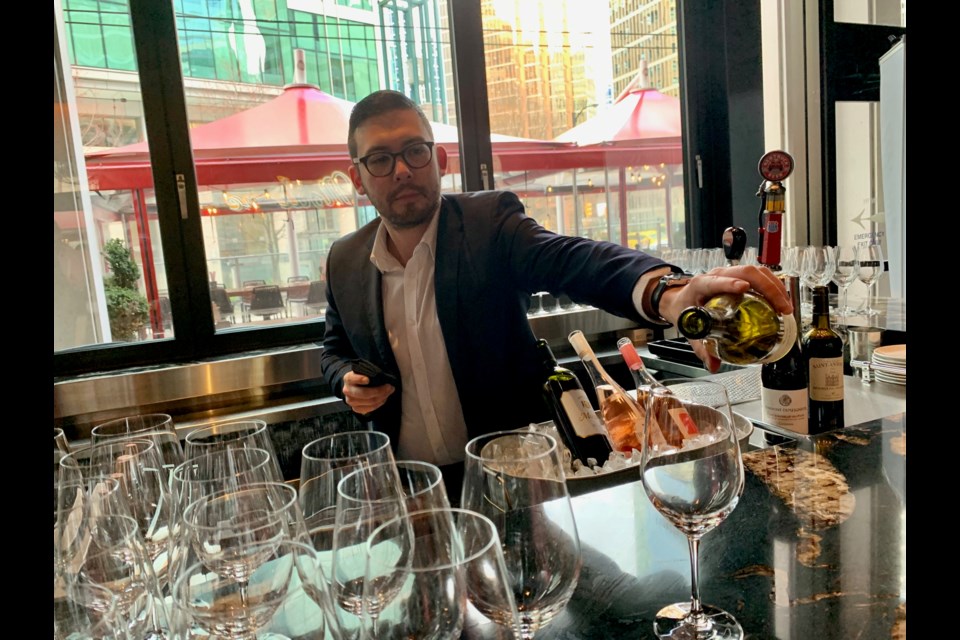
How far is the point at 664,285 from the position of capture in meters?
1.21

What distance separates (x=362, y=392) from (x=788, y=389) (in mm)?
923

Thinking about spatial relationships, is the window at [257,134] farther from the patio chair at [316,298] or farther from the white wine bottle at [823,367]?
the white wine bottle at [823,367]

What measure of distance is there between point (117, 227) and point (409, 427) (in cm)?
151

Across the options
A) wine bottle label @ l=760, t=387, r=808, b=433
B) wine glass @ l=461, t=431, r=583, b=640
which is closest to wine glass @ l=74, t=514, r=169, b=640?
wine glass @ l=461, t=431, r=583, b=640

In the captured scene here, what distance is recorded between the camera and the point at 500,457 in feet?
2.16

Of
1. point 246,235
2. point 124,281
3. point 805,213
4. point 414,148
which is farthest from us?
point 805,213

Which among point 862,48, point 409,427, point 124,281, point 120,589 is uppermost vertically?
point 862,48

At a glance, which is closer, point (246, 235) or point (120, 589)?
point (120, 589)

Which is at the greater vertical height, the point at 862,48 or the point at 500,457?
the point at 862,48

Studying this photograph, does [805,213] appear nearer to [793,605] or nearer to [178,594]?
[793,605]

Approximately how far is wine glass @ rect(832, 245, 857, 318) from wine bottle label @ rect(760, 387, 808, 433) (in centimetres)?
122

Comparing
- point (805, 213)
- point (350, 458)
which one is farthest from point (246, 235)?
point (805, 213)

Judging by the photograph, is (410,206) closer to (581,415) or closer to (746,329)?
(581,415)

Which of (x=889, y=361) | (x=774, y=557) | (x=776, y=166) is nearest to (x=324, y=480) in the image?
(x=774, y=557)
